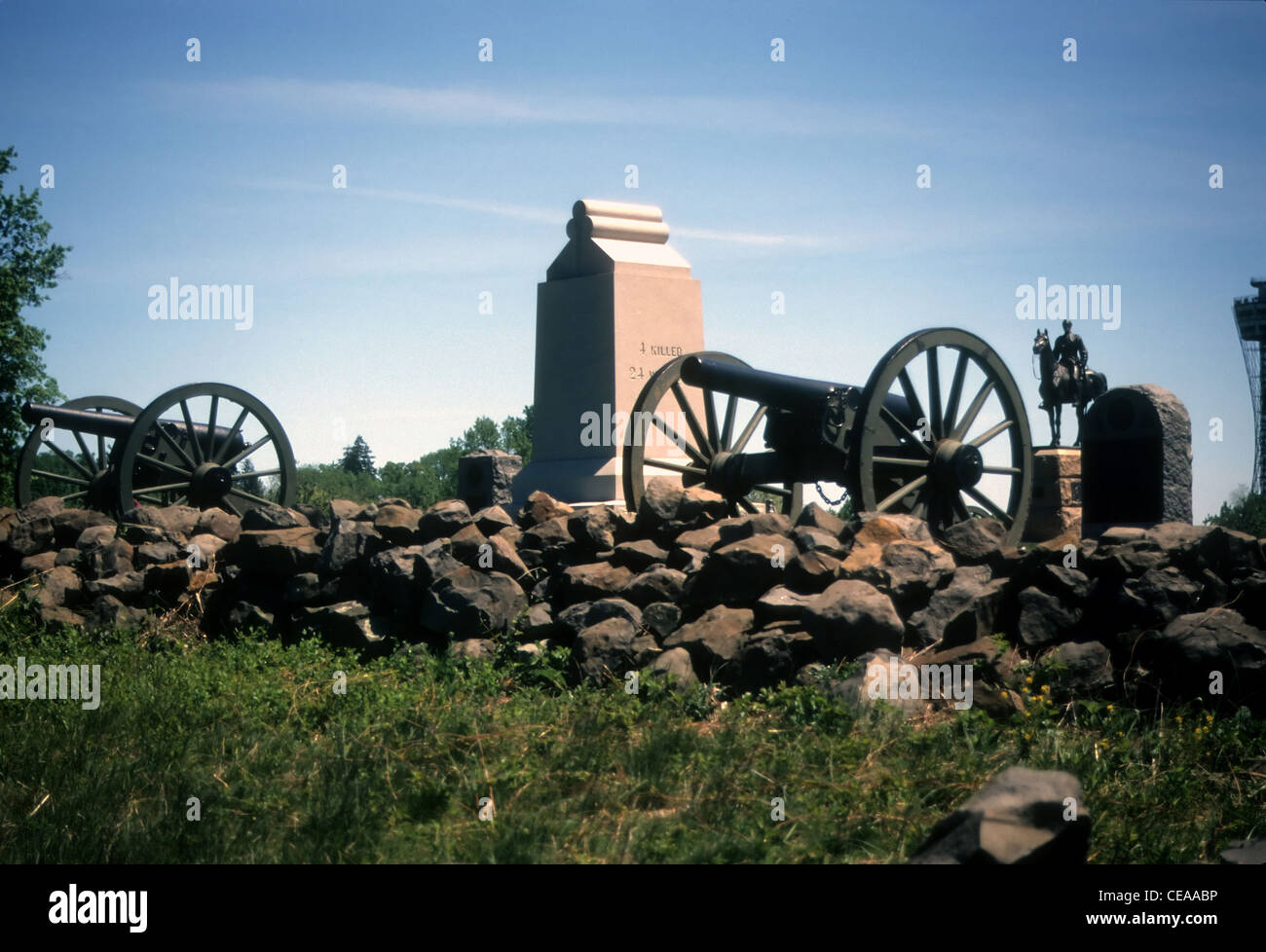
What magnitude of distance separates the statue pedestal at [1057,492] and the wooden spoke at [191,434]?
8691mm

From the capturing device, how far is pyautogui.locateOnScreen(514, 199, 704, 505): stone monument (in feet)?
40.8

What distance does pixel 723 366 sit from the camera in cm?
940

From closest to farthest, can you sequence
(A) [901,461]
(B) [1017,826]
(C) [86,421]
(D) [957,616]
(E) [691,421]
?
(B) [1017,826] → (D) [957,616] → (A) [901,461] → (E) [691,421] → (C) [86,421]

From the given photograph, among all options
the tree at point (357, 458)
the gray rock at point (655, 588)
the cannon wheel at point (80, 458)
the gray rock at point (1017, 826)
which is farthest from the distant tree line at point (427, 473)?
the gray rock at point (1017, 826)

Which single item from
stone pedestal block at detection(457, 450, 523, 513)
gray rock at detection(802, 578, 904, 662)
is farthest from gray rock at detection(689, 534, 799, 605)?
stone pedestal block at detection(457, 450, 523, 513)

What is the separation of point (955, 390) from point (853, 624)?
3.24 metres

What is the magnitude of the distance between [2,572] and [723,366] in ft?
20.4

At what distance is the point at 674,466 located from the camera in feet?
32.1

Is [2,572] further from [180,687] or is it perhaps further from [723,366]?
[723,366]

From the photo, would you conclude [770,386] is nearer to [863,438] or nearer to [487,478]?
[863,438]

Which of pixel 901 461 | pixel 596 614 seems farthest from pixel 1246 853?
pixel 901 461

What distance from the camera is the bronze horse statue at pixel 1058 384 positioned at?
15680 millimetres
